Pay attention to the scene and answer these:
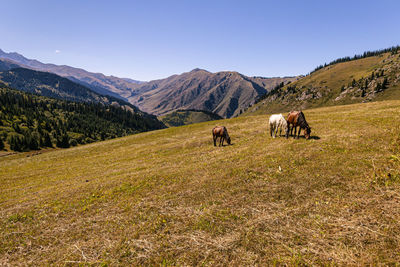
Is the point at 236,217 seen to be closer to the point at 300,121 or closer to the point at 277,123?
the point at 300,121

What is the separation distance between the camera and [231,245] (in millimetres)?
7004

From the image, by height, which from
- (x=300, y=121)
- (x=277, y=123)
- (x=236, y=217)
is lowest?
(x=236, y=217)

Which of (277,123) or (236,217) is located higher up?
(277,123)

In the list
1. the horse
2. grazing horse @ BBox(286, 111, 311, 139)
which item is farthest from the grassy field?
the horse

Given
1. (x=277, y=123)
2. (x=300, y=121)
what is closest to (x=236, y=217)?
(x=300, y=121)

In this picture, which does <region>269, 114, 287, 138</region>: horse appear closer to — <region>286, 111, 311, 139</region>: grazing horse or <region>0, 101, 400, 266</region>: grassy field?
<region>286, 111, 311, 139</region>: grazing horse

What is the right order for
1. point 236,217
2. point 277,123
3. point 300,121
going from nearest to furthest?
point 236,217
point 300,121
point 277,123

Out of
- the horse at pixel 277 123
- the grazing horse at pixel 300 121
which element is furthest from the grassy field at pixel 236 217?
the horse at pixel 277 123

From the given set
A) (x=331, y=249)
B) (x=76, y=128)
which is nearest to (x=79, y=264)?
(x=331, y=249)

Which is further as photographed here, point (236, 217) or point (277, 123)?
point (277, 123)

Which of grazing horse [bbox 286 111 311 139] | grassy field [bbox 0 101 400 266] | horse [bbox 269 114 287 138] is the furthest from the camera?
horse [bbox 269 114 287 138]

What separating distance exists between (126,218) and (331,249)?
981cm

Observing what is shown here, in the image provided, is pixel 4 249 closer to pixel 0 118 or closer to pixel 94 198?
pixel 94 198

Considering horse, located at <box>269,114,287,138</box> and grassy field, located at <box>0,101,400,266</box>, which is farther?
horse, located at <box>269,114,287,138</box>
